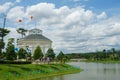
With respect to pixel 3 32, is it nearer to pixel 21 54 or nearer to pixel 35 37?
pixel 21 54

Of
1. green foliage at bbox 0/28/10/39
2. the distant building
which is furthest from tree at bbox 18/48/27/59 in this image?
green foliage at bbox 0/28/10/39

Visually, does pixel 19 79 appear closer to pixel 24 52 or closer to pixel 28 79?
pixel 28 79

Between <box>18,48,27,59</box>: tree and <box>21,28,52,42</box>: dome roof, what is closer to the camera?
<box>18,48,27,59</box>: tree

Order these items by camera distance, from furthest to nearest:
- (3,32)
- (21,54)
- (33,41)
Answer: (33,41) → (21,54) → (3,32)

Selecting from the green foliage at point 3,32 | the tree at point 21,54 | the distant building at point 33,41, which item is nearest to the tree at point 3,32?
the green foliage at point 3,32

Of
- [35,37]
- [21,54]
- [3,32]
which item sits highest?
[35,37]

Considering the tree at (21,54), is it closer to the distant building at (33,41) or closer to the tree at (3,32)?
the distant building at (33,41)

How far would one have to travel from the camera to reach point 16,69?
49.2 meters

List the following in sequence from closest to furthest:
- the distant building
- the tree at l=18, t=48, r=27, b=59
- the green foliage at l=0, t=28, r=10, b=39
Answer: the green foliage at l=0, t=28, r=10, b=39 < the tree at l=18, t=48, r=27, b=59 < the distant building

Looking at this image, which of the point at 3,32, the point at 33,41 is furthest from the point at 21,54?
the point at 3,32

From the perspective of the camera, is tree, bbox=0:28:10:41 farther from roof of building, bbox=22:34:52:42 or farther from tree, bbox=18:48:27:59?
roof of building, bbox=22:34:52:42

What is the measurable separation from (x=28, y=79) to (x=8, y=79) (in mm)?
4993

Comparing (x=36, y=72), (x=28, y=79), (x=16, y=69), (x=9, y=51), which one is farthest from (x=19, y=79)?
(x=9, y=51)

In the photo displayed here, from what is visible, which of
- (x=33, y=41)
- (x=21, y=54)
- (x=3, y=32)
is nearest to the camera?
(x=3, y=32)
